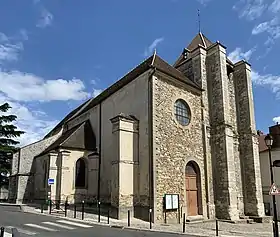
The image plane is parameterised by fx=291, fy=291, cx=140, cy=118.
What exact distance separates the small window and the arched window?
8.75 meters

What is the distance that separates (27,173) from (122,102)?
1271 centimetres

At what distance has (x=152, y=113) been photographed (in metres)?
18.0

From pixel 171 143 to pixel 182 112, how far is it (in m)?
2.81

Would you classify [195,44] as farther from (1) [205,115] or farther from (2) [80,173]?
(2) [80,173]

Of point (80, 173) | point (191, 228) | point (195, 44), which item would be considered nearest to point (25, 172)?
point (80, 173)

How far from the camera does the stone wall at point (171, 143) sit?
17516 millimetres

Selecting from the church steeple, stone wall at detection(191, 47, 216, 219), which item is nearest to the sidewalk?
stone wall at detection(191, 47, 216, 219)

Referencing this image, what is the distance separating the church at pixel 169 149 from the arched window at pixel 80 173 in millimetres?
76

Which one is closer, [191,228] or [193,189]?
[191,228]

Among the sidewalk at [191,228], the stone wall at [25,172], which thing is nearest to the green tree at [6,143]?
the stone wall at [25,172]

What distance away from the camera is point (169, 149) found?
60.5 ft

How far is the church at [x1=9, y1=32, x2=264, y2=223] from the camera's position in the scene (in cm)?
1764

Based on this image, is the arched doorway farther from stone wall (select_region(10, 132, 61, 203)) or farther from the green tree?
the green tree

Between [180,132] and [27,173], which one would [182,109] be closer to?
[180,132]
